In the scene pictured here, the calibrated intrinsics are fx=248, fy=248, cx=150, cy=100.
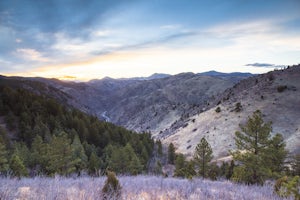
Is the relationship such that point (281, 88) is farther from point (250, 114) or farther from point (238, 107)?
point (250, 114)

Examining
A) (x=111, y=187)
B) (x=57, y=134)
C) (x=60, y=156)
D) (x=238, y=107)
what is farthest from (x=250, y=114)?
(x=111, y=187)

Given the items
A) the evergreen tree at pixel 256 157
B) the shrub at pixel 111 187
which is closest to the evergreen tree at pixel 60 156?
the evergreen tree at pixel 256 157

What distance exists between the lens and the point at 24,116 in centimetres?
7669

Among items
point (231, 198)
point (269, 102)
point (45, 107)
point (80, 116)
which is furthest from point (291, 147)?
point (45, 107)

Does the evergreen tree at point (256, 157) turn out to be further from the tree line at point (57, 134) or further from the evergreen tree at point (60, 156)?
the evergreen tree at point (60, 156)

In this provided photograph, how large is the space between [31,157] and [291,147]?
181 ft

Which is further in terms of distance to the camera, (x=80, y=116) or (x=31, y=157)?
(x=80, y=116)

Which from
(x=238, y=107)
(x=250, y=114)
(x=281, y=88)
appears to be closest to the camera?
(x=250, y=114)

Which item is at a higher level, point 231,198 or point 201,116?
point 231,198

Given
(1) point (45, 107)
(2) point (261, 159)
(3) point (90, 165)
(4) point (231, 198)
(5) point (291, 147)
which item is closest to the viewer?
(4) point (231, 198)

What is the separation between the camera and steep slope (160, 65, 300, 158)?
6966cm

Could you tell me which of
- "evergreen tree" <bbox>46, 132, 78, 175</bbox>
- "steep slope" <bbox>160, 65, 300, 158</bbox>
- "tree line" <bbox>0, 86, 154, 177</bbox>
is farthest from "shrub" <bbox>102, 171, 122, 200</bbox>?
"steep slope" <bbox>160, 65, 300, 158</bbox>

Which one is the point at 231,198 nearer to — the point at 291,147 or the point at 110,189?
the point at 110,189

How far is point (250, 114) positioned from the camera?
3059 inches
